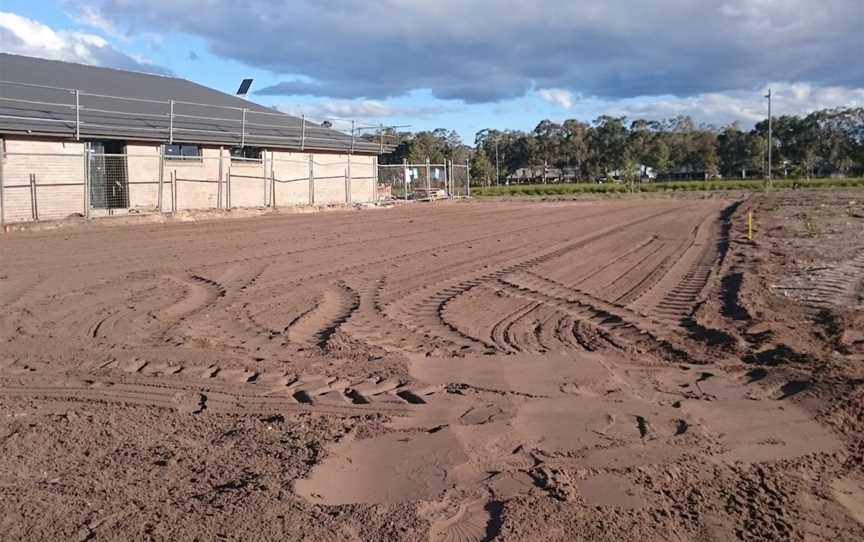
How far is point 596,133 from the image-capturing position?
115 metres

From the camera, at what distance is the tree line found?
10131 cm

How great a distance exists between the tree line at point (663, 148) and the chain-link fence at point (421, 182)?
38.4 m

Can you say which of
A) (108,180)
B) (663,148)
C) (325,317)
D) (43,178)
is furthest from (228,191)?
(663,148)

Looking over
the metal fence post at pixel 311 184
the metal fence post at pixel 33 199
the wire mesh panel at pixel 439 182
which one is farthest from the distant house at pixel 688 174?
Answer: the metal fence post at pixel 33 199

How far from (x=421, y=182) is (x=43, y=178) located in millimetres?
26793

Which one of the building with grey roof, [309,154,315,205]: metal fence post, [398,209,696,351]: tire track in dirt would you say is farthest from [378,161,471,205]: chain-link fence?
[398,209,696,351]: tire track in dirt

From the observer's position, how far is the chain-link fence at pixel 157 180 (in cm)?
2562

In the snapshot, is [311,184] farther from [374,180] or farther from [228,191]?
[374,180]

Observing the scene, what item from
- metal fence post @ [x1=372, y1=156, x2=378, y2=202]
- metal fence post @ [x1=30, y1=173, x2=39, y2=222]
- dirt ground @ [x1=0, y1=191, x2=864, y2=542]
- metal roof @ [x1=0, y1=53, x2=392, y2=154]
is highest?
metal roof @ [x1=0, y1=53, x2=392, y2=154]

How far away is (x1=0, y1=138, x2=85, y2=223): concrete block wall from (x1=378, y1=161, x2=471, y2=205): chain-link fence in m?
19.5

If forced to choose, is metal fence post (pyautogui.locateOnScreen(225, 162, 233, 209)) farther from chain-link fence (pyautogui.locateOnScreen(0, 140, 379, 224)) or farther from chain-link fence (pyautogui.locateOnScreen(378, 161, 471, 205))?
chain-link fence (pyautogui.locateOnScreen(378, 161, 471, 205))

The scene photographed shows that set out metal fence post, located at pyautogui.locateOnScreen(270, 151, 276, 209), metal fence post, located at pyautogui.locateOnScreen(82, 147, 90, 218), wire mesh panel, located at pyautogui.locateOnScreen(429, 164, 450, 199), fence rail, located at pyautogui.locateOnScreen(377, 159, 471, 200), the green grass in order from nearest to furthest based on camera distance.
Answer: metal fence post, located at pyautogui.locateOnScreen(82, 147, 90, 218)
metal fence post, located at pyautogui.locateOnScreen(270, 151, 276, 209)
fence rail, located at pyautogui.locateOnScreen(377, 159, 471, 200)
wire mesh panel, located at pyautogui.locateOnScreen(429, 164, 450, 199)
the green grass

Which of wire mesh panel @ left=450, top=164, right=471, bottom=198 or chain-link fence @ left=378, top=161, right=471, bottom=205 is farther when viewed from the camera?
wire mesh panel @ left=450, top=164, right=471, bottom=198

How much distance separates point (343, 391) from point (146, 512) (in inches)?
107
